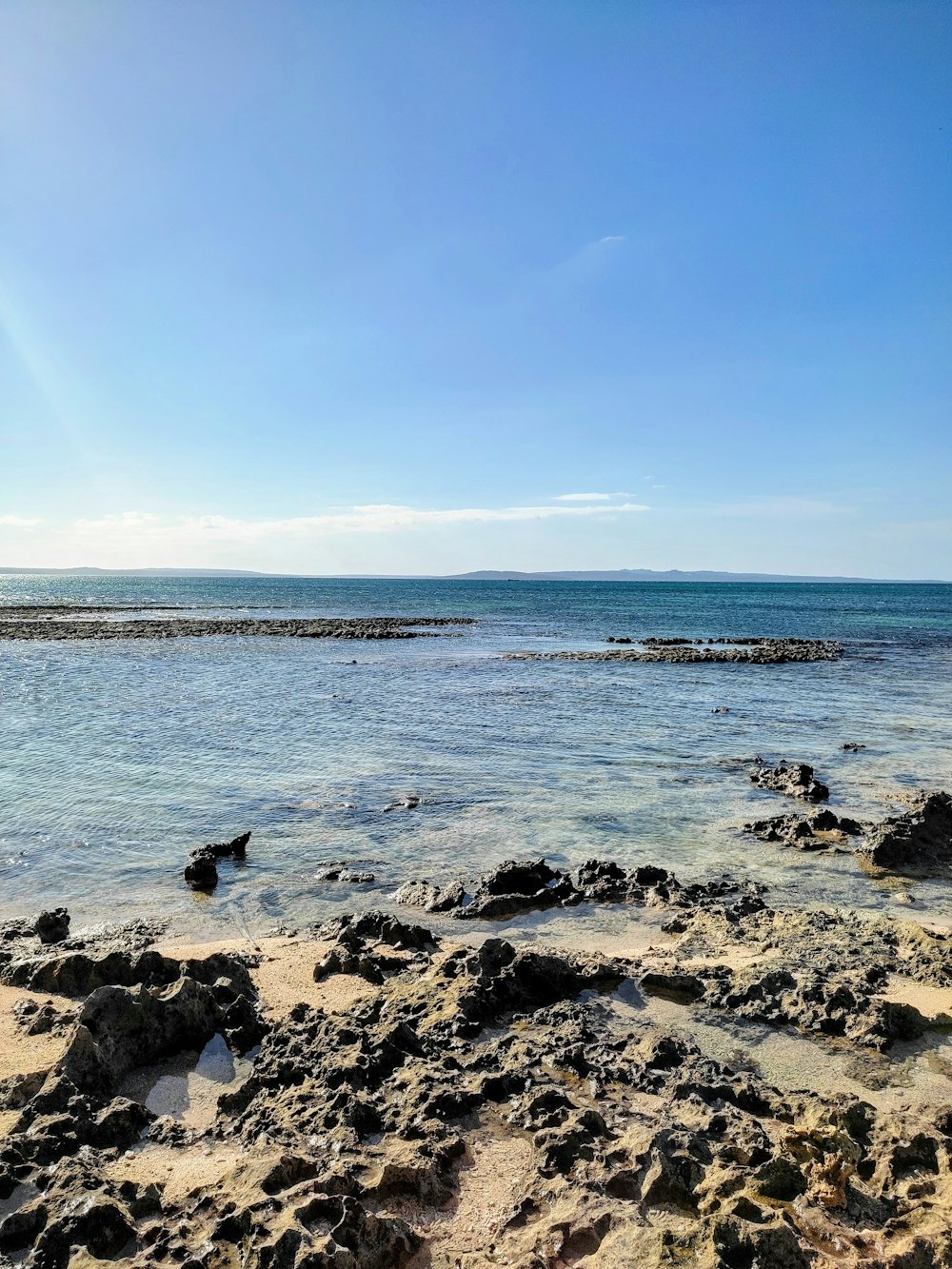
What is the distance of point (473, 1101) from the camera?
472cm

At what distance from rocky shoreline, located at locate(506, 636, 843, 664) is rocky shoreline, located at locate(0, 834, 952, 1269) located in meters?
32.0

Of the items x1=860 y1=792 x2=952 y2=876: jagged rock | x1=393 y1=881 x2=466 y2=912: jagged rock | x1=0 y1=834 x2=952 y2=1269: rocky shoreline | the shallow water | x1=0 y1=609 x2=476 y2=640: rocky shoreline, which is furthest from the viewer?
x1=0 y1=609 x2=476 y2=640: rocky shoreline

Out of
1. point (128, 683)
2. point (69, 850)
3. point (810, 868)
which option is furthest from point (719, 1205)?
point (128, 683)

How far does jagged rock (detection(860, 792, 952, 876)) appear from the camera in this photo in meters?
9.87

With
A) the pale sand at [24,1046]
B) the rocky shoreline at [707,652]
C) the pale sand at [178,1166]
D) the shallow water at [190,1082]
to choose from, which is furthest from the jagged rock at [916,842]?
the rocky shoreline at [707,652]

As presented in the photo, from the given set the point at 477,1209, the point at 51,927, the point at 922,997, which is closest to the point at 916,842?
the point at 922,997

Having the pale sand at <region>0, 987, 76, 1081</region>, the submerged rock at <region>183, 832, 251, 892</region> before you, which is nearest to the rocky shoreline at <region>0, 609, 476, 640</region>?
the submerged rock at <region>183, 832, 251, 892</region>

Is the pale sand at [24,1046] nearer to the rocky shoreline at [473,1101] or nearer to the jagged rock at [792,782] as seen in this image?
the rocky shoreline at [473,1101]

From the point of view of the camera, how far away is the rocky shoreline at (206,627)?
162 ft

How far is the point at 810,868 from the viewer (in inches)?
387

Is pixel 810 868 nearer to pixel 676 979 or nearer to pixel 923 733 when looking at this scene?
pixel 676 979

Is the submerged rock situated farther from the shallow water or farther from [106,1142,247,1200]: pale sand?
[106,1142,247,1200]: pale sand

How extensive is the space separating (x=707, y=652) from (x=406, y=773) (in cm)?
3135

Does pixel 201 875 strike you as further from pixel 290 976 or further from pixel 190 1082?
pixel 190 1082
